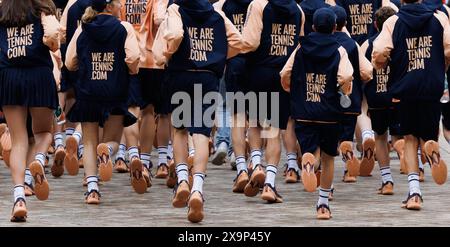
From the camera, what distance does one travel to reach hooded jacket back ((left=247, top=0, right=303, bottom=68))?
15492mm

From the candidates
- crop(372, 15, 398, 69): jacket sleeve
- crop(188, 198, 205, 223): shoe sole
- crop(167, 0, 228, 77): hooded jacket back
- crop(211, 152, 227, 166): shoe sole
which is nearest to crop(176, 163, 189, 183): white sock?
crop(188, 198, 205, 223): shoe sole

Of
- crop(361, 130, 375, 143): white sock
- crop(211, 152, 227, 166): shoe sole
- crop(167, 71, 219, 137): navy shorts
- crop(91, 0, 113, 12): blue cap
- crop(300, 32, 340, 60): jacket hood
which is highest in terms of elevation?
crop(91, 0, 113, 12): blue cap

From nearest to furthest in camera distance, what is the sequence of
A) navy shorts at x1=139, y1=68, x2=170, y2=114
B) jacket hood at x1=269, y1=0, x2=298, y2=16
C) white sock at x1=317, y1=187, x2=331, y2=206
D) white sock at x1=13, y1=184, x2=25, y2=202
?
white sock at x1=13, y1=184, x2=25, y2=202, white sock at x1=317, y1=187, x2=331, y2=206, jacket hood at x1=269, y1=0, x2=298, y2=16, navy shorts at x1=139, y1=68, x2=170, y2=114

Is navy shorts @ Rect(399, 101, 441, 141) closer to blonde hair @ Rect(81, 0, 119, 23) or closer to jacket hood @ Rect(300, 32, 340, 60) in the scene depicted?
jacket hood @ Rect(300, 32, 340, 60)

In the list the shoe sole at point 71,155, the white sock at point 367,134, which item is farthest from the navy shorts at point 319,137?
the shoe sole at point 71,155

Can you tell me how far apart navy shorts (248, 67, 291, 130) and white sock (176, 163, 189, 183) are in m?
1.81

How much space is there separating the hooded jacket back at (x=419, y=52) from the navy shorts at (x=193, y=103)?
194 centimetres

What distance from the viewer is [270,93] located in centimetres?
1570

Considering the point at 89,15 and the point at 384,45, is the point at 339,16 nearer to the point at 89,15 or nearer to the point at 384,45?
the point at 384,45

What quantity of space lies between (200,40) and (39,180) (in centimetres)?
201

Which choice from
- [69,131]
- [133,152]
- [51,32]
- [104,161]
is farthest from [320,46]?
[69,131]

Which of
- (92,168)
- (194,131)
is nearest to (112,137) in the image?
(92,168)

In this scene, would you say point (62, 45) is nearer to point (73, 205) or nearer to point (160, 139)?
point (160, 139)

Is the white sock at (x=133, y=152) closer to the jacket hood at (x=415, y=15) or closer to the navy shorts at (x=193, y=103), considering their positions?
the navy shorts at (x=193, y=103)
